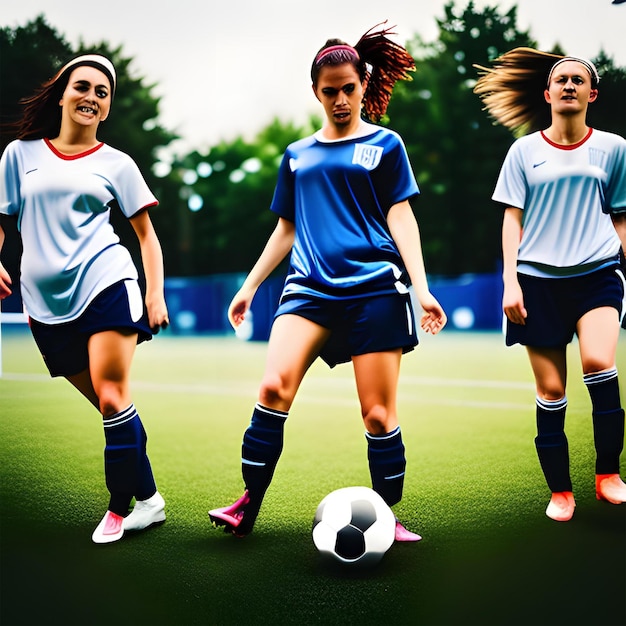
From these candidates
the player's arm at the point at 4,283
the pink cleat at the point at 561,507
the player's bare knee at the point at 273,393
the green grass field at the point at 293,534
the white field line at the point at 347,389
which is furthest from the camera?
the white field line at the point at 347,389

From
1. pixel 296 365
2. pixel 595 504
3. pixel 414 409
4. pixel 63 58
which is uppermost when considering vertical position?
pixel 63 58

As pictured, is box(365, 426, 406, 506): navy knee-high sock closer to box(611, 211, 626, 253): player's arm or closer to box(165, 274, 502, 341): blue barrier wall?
box(611, 211, 626, 253): player's arm

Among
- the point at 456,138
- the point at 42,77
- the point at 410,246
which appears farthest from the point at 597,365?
the point at 456,138

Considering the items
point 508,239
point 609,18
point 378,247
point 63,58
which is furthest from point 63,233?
point 609,18

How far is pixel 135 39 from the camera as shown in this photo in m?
3.98

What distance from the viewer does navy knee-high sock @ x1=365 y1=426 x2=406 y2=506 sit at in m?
3.00

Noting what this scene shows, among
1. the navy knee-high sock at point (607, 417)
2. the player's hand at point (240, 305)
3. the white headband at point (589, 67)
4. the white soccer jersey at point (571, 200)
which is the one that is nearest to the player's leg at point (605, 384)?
the navy knee-high sock at point (607, 417)

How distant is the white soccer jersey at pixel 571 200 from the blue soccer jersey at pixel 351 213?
0.61 metres

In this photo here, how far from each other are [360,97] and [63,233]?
56.1 inches

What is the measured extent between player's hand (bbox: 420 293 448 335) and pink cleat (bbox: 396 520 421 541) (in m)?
0.88

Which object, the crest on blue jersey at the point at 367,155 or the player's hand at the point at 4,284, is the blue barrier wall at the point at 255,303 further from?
the crest on blue jersey at the point at 367,155

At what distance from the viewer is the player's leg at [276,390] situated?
2.93 m

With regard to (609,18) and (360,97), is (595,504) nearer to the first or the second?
(360,97)

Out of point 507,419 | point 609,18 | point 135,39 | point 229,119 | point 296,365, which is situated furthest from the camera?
point 229,119
